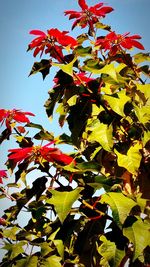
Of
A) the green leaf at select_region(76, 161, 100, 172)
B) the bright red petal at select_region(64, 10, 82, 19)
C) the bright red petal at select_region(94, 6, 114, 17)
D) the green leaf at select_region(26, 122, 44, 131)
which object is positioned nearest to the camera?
the green leaf at select_region(76, 161, 100, 172)

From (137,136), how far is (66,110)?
0.52 m

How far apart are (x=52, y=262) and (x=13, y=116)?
0.99 m

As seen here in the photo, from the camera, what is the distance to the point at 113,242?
1.74 meters

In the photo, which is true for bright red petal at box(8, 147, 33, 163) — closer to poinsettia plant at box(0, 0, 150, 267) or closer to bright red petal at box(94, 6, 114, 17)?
poinsettia plant at box(0, 0, 150, 267)

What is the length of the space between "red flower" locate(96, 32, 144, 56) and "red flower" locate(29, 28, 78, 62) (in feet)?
1.58

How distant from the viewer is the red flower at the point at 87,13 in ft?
9.34

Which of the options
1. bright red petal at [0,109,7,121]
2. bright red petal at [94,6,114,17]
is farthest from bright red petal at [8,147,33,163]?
bright red petal at [94,6,114,17]

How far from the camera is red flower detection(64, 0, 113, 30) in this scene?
2846 mm

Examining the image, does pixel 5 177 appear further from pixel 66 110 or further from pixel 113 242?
pixel 113 242

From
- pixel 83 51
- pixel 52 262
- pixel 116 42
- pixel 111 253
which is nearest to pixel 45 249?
pixel 52 262

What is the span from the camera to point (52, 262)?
185 cm

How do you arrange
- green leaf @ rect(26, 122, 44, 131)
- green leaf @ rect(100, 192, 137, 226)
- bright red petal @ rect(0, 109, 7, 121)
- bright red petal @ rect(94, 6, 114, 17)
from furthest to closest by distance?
1. bright red petal @ rect(94, 6, 114, 17)
2. bright red petal @ rect(0, 109, 7, 121)
3. green leaf @ rect(26, 122, 44, 131)
4. green leaf @ rect(100, 192, 137, 226)

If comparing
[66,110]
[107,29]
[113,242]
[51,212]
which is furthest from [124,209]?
[107,29]

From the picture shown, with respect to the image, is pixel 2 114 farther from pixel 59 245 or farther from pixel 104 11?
pixel 104 11
